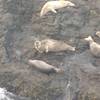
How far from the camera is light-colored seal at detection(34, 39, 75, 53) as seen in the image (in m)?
11.6

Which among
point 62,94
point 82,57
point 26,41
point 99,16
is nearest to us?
point 62,94

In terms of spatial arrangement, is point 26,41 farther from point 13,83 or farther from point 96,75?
point 96,75

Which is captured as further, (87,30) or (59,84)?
(87,30)

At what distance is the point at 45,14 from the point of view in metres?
13.1

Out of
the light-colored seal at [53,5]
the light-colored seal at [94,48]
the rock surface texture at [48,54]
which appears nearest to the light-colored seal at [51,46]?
the rock surface texture at [48,54]

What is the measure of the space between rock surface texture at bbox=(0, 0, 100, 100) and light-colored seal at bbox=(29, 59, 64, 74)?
122mm

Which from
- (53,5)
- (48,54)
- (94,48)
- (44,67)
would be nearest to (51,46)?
(48,54)

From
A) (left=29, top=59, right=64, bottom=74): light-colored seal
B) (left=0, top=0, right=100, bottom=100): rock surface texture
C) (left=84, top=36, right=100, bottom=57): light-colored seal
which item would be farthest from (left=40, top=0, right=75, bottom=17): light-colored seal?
(left=29, top=59, right=64, bottom=74): light-colored seal

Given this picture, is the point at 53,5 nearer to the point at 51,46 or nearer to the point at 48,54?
the point at 51,46

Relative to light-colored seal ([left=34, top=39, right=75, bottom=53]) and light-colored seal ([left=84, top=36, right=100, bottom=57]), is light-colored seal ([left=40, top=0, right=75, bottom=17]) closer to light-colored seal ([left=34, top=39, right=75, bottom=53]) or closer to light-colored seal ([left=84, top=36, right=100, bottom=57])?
light-colored seal ([left=34, top=39, right=75, bottom=53])

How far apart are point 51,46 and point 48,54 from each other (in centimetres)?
22

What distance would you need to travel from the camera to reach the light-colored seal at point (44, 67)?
1088 cm

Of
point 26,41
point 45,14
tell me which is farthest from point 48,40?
point 45,14

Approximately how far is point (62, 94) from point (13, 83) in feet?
4.07
